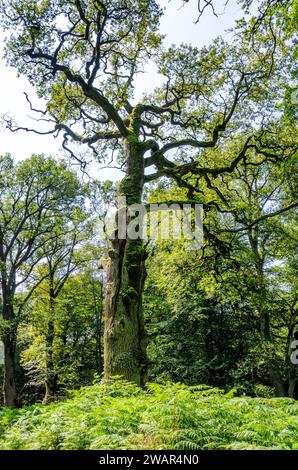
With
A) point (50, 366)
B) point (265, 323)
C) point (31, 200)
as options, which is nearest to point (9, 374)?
point (50, 366)

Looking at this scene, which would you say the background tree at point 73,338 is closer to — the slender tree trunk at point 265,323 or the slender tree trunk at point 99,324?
the slender tree trunk at point 99,324

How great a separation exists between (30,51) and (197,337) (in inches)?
709

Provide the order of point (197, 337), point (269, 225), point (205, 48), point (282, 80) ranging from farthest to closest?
point (197, 337) → point (269, 225) → point (282, 80) → point (205, 48)

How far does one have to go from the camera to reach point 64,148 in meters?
12.4

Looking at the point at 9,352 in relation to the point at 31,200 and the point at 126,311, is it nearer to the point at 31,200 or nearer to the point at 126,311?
the point at 31,200

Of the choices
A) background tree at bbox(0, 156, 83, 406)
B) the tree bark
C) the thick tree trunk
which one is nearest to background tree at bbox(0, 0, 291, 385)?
the thick tree trunk

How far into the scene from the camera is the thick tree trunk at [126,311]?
793 centimetres

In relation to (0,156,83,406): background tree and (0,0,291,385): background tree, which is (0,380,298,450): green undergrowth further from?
(0,156,83,406): background tree

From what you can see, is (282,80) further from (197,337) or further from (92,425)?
(197,337)

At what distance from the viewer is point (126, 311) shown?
848cm

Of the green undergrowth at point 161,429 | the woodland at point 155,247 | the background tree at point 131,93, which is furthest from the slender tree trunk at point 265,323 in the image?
the green undergrowth at point 161,429

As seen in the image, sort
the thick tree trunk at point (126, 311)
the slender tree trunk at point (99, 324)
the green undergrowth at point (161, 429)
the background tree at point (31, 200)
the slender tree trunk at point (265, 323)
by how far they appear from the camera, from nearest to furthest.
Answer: the green undergrowth at point (161, 429), the thick tree trunk at point (126, 311), the slender tree trunk at point (265, 323), the background tree at point (31, 200), the slender tree trunk at point (99, 324)

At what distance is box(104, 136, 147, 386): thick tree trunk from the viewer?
793 cm

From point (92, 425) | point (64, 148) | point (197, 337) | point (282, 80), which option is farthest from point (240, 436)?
point (197, 337)
